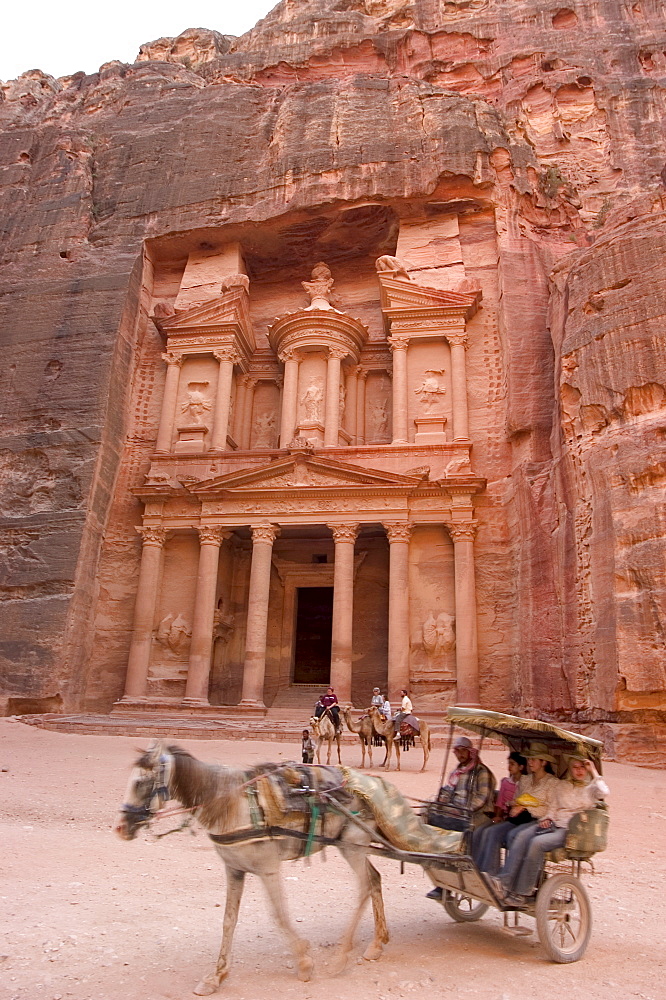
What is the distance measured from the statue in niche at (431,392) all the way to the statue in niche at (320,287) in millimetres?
4527

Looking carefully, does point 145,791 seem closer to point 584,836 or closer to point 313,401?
point 584,836

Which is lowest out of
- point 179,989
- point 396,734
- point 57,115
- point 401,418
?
point 179,989

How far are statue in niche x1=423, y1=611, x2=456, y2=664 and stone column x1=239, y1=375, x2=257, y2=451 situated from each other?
9.76 metres

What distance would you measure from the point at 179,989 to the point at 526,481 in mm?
16775

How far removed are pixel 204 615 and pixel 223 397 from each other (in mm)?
7659

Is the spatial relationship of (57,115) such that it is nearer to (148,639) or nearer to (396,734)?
(148,639)

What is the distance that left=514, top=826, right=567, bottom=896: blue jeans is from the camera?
461cm

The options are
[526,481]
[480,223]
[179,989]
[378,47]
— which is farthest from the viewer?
[378,47]

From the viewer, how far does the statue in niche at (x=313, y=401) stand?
24484mm

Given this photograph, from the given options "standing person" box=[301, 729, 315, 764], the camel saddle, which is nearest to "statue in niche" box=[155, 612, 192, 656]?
→ the camel saddle

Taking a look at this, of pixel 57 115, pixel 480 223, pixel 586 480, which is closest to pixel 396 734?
pixel 586 480

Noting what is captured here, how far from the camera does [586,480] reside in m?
16.4

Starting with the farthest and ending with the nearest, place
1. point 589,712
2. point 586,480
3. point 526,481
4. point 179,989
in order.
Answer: point 526,481, point 586,480, point 589,712, point 179,989

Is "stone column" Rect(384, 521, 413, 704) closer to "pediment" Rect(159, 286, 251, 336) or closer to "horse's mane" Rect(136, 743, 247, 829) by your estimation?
"pediment" Rect(159, 286, 251, 336)
